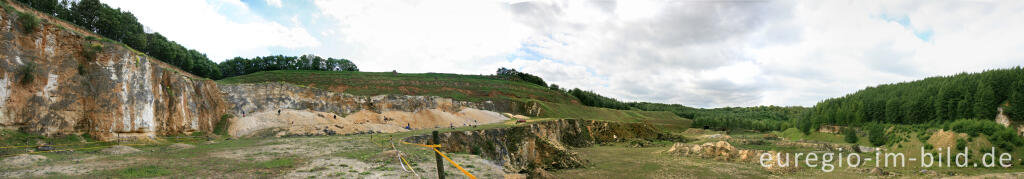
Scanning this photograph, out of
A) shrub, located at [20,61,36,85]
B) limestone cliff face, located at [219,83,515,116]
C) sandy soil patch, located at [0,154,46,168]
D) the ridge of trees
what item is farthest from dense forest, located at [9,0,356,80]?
the ridge of trees

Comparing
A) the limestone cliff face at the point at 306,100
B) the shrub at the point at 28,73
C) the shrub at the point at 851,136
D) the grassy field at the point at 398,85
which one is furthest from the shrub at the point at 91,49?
the shrub at the point at 851,136

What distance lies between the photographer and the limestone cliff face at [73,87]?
16125 millimetres

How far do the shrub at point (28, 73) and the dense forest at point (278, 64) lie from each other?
70.7m

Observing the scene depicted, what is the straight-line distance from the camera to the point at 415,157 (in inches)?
508

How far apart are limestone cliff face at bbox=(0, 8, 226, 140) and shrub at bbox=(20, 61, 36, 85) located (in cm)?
3

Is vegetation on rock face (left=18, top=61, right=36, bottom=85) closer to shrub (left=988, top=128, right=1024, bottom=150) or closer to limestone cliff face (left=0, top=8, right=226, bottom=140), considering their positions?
limestone cliff face (left=0, top=8, right=226, bottom=140)

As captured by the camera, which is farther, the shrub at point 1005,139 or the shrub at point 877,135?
the shrub at point 877,135

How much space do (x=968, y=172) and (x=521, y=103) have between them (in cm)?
6061

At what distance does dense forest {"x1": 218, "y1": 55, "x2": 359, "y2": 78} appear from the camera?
78.4m

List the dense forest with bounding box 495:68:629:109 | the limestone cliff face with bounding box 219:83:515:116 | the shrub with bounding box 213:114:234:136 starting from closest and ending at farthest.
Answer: the shrub with bounding box 213:114:234:136, the limestone cliff face with bounding box 219:83:515:116, the dense forest with bounding box 495:68:629:109

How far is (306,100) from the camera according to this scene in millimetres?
49062

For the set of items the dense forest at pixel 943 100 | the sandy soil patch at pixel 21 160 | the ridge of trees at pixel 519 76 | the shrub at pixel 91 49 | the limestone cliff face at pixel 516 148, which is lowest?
the limestone cliff face at pixel 516 148

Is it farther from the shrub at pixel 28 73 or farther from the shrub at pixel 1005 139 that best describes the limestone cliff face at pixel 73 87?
the shrub at pixel 1005 139

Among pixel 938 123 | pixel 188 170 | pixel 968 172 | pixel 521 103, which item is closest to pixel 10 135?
pixel 188 170
